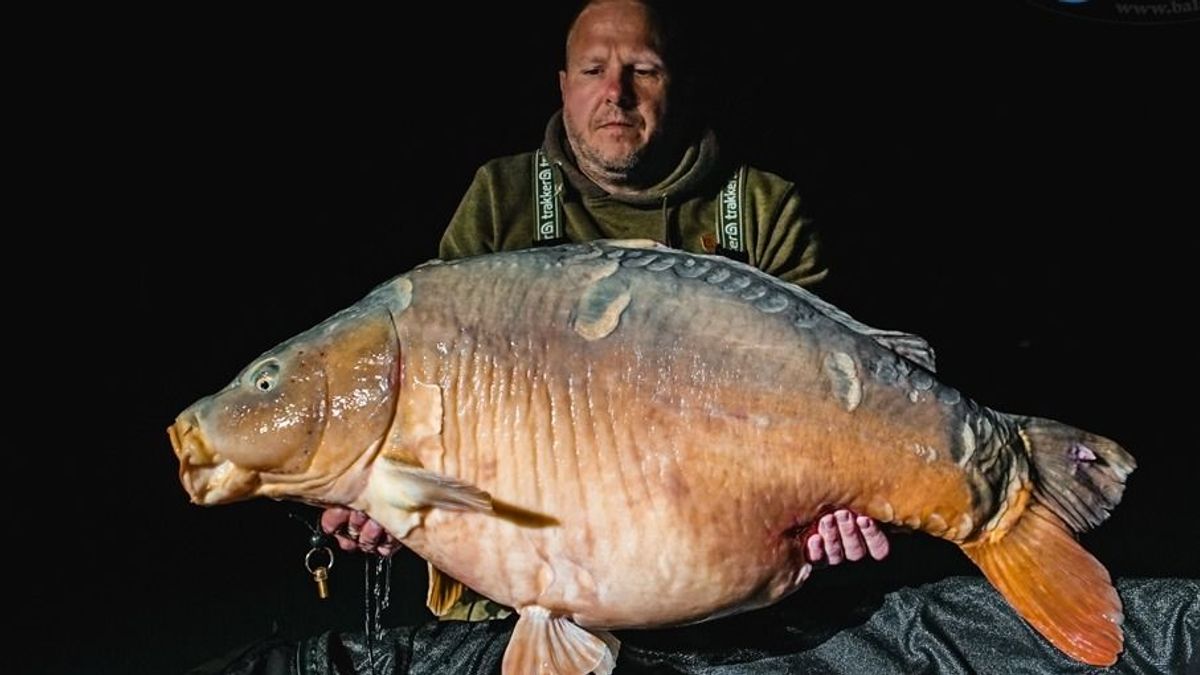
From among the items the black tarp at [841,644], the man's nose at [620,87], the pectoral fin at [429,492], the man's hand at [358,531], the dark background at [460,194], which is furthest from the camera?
the dark background at [460,194]

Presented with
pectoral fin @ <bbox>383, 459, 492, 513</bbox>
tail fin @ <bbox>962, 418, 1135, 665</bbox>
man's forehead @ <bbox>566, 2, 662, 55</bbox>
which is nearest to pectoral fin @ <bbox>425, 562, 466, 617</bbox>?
pectoral fin @ <bbox>383, 459, 492, 513</bbox>

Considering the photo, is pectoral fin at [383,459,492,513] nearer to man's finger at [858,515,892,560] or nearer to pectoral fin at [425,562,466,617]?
pectoral fin at [425,562,466,617]

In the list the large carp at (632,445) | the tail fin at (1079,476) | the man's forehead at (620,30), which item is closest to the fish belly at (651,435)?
the large carp at (632,445)

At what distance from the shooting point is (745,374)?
131 centimetres

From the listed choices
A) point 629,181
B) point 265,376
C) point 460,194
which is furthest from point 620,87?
point 460,194

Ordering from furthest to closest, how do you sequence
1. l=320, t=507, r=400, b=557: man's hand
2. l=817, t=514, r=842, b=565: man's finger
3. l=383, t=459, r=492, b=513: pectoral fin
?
1. l=320, t=507, r=400, b=557: man's hand
2. l=817, t=514, r=842, b=565: man's finger
3. l=383, t=459, r=492, b=513: pectoral fin

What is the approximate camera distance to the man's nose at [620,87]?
192 cm

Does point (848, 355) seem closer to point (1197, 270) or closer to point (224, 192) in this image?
point (224, 192)

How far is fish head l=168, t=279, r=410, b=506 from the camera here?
1307 millimetres

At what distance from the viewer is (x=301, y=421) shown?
51.5 inches

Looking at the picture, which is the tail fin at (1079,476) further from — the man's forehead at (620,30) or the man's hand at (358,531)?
the man's forehead at (620,30)

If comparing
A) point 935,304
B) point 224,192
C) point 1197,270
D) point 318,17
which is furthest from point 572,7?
point 1197,270

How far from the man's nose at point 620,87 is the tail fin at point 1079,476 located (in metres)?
0.88

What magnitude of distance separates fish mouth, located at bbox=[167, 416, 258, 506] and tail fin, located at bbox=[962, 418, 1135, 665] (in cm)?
86
